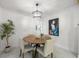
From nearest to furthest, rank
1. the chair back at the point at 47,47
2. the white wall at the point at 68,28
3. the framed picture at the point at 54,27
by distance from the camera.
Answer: the chair back at the point at 47,47 < the white wall at the point at 68,28 < the framed picture at the point at 54,27

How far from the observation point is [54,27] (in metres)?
5.61

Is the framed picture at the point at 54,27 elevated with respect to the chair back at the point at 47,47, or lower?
elevated

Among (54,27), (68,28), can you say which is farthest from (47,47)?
(54,27)

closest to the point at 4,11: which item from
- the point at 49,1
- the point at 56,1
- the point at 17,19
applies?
the point at 17,19

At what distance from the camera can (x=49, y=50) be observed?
11.0ft

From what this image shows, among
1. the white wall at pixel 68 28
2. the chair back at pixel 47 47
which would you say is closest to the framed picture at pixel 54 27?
the white wall at pixel 68 28

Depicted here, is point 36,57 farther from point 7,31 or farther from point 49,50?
point 7,31

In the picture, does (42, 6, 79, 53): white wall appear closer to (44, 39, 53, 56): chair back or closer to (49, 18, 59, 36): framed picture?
(49, 18, 59, 36): framed picture

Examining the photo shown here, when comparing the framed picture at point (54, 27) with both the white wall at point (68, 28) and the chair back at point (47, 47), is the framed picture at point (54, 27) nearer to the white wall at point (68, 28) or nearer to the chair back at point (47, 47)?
the white wall at point (68, 28)

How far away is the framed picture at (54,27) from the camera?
5.41 metres

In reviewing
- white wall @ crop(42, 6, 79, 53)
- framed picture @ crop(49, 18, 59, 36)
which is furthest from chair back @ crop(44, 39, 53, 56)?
framed picture @ crop(49, 18, 59, 36)

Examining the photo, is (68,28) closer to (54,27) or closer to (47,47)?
(54,27)

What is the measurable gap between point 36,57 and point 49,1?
248cm

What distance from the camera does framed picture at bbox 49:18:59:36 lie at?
213 inches
